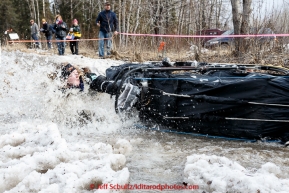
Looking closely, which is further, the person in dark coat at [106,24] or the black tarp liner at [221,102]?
the person in dark coat at [106,24]

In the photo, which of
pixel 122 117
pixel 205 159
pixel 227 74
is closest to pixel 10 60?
pixel 122 117

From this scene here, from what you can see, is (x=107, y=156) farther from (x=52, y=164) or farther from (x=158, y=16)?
(x=158, y=16)

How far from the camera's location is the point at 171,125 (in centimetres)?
455

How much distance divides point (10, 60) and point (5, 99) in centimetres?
357

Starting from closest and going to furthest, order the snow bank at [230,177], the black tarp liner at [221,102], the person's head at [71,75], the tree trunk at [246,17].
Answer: the snow bank at [230,177]
the black tarp liner at [221,102]
the person's head at [71,75]
the tree trunk at [246,17]

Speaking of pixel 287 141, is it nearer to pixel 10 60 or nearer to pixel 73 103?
pixel 73 103

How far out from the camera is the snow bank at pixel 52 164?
2818 millimetres

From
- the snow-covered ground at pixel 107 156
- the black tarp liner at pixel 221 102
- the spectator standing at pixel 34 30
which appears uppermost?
the spectator standing at pixel 34 30

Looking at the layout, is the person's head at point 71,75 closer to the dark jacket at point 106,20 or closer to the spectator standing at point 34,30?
the dark jacket at point 106,20

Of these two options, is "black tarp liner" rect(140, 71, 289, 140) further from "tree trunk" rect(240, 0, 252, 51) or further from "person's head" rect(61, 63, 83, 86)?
"tree trunk" rect(240, 0, 252, 51)

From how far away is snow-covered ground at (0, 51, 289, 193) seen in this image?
2824 millimetres

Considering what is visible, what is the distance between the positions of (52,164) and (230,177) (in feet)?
5.67

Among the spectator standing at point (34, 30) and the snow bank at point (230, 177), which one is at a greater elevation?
the spectator standing at point (34, 30)

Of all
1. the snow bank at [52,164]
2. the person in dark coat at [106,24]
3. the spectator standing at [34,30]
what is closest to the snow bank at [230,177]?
the snow bank at [52,164]
